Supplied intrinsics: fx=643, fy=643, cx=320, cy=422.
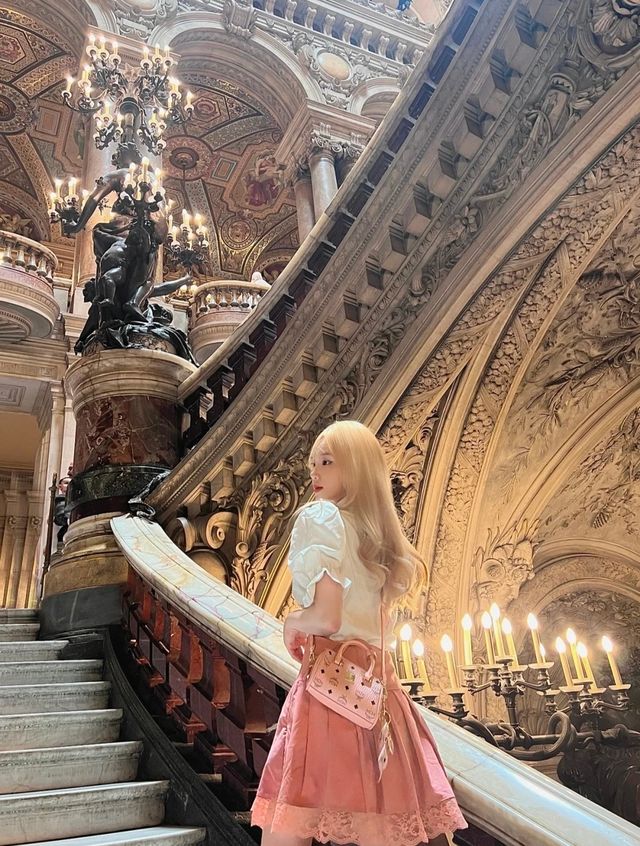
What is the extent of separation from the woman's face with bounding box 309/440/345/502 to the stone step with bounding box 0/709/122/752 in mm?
1752

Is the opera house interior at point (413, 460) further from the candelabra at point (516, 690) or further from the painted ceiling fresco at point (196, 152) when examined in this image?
the painted ceiling fresco at point (196, 152)

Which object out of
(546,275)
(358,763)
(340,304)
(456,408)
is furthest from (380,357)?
(358,763)

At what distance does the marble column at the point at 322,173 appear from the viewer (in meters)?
10.2

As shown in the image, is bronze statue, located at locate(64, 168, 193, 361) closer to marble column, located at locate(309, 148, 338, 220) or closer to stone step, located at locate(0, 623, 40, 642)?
stone step, located at locate(0, 623, 40, 642)

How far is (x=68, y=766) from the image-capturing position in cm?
221

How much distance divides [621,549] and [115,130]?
6.16 m

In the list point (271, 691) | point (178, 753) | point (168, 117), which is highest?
point (168, 117)

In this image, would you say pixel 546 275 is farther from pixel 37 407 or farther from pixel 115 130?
pixel 37 407

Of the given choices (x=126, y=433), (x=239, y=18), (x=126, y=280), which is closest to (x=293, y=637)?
(x=126, y=433)

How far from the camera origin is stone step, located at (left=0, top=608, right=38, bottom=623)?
13.5ft

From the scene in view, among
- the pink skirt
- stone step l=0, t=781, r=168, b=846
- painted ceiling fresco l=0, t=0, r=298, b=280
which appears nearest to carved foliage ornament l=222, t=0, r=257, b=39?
painted ceiling fresco l=0, t=0, r=298, b=280

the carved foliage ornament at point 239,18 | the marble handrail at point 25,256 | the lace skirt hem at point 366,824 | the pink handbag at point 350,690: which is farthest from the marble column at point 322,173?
the lace skirt hem at point 366,824

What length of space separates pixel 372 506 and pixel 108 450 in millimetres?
3141

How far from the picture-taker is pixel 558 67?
8.53ft
